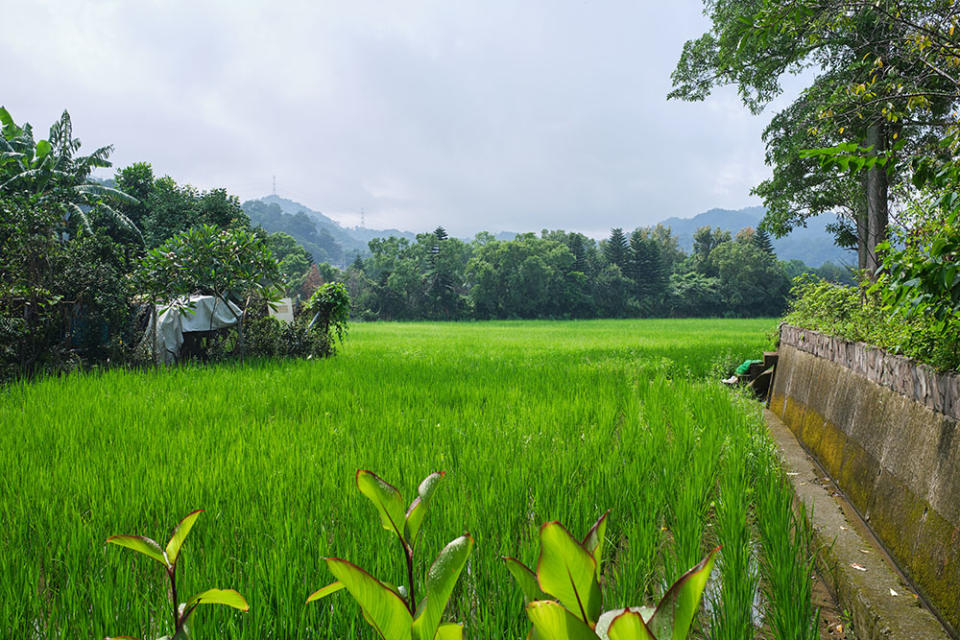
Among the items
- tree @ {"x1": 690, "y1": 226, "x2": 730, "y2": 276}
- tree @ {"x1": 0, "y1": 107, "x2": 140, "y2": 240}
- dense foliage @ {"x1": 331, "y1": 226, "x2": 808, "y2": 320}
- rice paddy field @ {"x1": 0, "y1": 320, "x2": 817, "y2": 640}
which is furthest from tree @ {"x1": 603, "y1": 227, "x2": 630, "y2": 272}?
rice paddy field @ {"x1": 0, "y1": 320, "x2": 817, "y2": 640}

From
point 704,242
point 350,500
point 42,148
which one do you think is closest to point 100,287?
point 350,500

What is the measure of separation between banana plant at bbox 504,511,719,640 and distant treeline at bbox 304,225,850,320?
4569 cm

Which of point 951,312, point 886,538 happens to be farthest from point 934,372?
point 886,538

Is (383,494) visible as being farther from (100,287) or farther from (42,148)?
(42,148)

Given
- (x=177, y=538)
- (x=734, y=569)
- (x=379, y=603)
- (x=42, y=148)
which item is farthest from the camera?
(x=42, y=148)

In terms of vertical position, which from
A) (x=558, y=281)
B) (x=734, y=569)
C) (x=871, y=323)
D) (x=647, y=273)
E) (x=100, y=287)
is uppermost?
(x=647, y=273)

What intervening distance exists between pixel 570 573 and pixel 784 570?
1888 mm

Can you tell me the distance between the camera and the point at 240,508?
2.35 m

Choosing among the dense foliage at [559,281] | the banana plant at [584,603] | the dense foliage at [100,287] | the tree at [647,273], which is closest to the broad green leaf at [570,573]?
the banana plant at [584,603]

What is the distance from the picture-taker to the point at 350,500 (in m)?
2.40

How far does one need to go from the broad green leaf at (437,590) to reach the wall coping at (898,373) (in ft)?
7.98

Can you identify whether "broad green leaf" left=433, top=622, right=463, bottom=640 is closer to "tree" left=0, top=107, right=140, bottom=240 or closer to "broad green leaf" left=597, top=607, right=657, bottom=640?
"broad green leaf" left=597, top=607, right=657, bottom=640

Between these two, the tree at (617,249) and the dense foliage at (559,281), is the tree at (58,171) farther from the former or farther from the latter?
the tree at (617,249)

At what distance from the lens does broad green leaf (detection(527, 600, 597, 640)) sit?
0.42m
